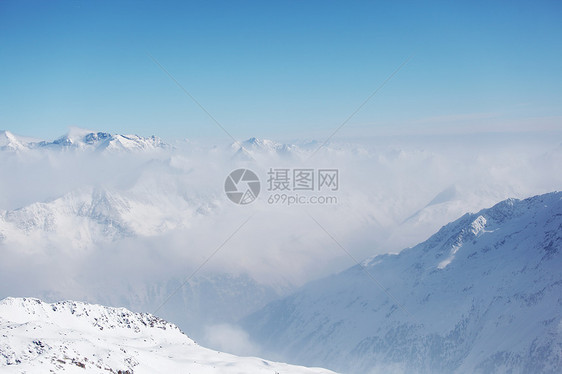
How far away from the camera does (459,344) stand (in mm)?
165000

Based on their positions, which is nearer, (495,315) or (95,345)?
(95,345)

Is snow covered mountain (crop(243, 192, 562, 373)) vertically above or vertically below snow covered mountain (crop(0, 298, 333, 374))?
below

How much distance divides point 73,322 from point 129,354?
2346 centimetres

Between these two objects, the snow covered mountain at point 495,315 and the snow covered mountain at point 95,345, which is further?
the snow covered mountain at point 495,315

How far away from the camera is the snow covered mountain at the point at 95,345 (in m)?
57.7

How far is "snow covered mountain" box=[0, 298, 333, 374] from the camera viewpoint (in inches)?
2270

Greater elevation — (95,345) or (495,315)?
(95,345)

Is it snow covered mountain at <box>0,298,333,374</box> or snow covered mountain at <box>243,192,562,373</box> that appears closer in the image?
snow covered mountain at <box>0,298,333,374</box>

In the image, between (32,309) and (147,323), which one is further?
(147,323)

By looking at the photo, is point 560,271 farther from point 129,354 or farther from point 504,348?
point 129,354

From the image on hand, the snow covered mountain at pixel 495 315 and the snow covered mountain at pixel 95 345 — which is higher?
the snow covered mountain at pixel 95 345

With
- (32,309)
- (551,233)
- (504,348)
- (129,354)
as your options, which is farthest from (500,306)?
(32,309)

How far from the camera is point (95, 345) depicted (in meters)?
66.8

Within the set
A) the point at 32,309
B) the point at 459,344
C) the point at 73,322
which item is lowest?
the point at 459,344
